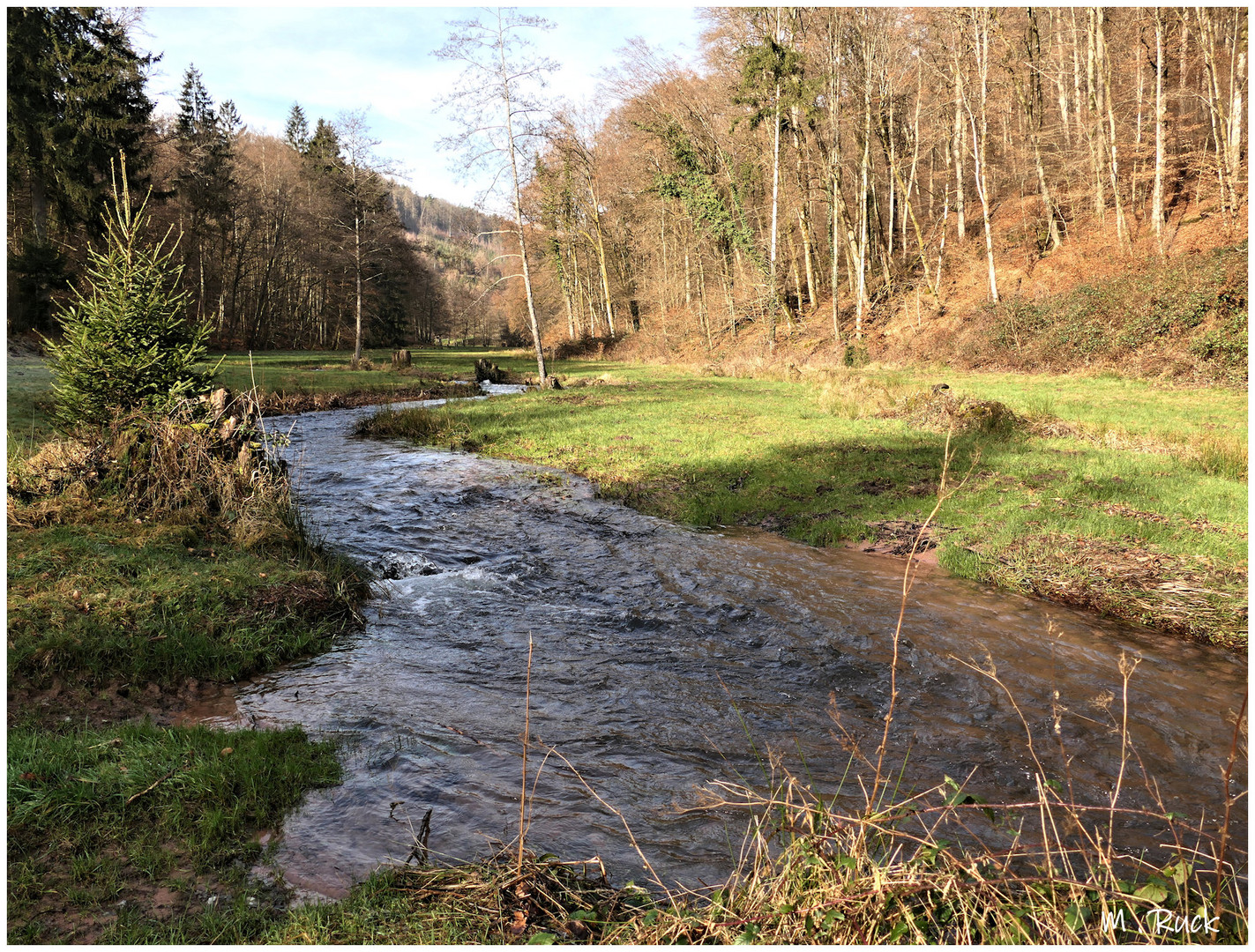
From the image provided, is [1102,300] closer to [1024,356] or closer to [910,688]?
[1024,356]

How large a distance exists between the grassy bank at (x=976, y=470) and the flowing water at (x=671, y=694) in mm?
721

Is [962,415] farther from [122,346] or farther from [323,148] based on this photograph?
[323,148]

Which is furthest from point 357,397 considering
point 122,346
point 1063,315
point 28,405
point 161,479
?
point 1063,315

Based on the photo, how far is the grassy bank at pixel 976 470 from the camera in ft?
23.6

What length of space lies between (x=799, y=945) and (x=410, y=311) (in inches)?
2928

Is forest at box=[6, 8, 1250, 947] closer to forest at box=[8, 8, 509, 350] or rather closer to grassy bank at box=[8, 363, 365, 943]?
grassy bank at box=[8, 363, 365, 943]

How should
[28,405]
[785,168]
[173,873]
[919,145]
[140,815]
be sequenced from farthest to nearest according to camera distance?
[785,168]
[919,145]
[28,405]
[140,815]
[173,873]

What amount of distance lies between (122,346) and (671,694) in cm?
765

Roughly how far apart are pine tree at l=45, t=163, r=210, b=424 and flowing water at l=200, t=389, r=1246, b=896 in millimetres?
2826

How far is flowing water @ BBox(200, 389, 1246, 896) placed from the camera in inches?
143

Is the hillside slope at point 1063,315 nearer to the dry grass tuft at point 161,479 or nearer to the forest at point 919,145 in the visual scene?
the forest at point 919,145

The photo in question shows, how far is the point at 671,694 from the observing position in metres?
5.13

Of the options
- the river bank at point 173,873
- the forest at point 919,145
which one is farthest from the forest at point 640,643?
the forest at point 919,145

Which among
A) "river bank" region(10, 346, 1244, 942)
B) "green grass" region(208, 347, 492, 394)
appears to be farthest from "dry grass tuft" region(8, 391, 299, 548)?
"green grass" region(208, 347, 492, 394)
